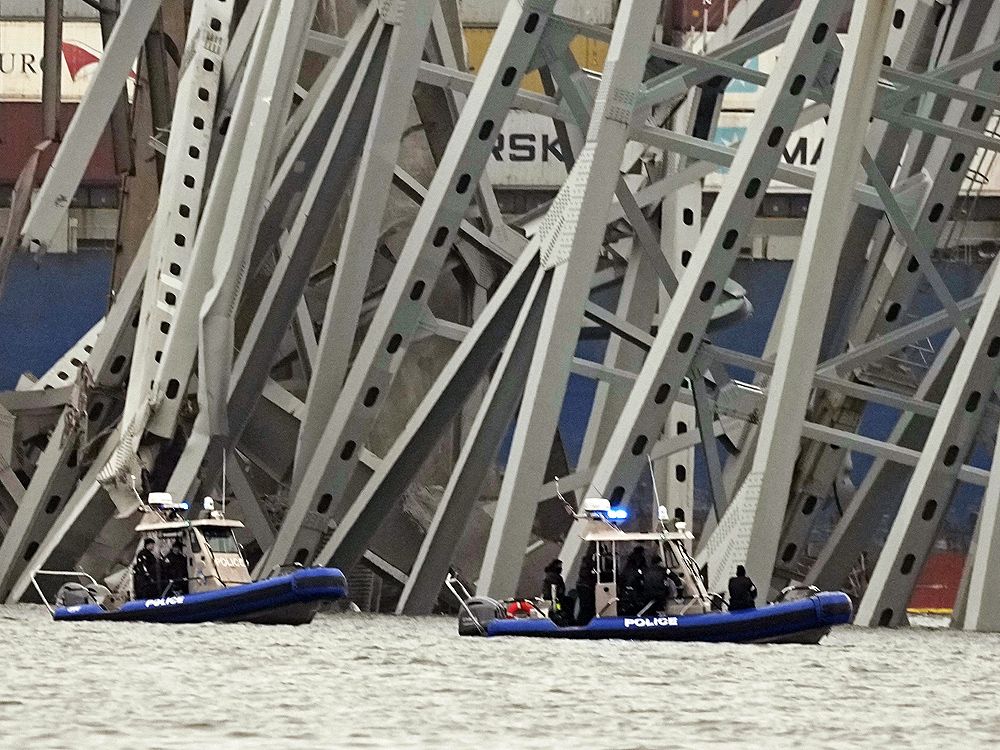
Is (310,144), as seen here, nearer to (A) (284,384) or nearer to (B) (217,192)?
(B) (217,192)

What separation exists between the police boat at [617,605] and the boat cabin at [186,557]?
4096 millimetres

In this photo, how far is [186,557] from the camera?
25641 mm

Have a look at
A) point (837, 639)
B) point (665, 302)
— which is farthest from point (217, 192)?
point (837, 639)

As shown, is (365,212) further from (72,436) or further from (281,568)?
(72,436)

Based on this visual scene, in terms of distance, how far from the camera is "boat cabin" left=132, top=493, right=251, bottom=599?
83.9 feet

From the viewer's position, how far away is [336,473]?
28422 mm

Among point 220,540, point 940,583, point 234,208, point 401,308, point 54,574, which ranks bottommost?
point 940,583

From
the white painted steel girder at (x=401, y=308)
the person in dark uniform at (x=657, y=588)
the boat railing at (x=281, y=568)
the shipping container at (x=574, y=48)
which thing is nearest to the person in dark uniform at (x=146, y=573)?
the boat railing at (x=281, y=568)

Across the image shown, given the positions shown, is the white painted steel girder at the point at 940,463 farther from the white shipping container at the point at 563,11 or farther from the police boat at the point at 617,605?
the white shipping container at the point at 563,11

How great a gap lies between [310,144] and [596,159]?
292 inches

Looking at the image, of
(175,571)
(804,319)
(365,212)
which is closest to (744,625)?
(804,319)

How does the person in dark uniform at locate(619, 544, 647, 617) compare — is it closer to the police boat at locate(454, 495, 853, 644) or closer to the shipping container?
the police boat at locate(454, 495, 853, 644)

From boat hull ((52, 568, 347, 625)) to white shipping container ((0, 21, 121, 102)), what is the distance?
3511cm

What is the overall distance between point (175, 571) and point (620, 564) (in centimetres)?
597
